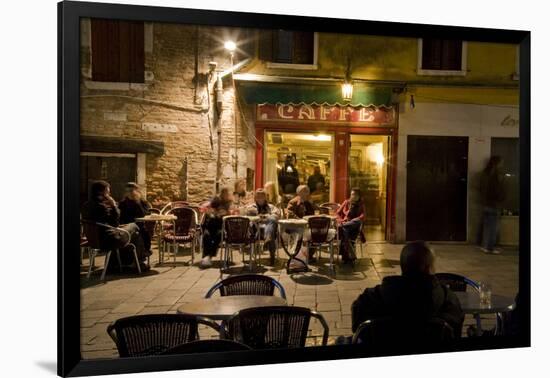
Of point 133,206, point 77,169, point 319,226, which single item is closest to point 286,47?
point 319,226

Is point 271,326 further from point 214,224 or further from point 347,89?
point 347,89

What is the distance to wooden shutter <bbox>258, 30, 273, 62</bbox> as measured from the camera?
436 cm

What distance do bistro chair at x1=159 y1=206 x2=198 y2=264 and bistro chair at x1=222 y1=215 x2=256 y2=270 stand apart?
26 centimetres

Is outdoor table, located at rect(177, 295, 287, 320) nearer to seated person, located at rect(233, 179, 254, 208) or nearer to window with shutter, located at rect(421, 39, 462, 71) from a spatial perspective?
seated person, located at rect(233, 179, 254, 208)

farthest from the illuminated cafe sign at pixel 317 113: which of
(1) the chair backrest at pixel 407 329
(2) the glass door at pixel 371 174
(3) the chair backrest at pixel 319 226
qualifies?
(1) the chair backrest at pixel 407 329

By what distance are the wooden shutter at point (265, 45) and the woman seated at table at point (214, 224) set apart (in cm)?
118

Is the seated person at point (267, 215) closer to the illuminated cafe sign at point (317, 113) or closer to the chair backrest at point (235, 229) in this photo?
the chair backrest at point (235, 229)

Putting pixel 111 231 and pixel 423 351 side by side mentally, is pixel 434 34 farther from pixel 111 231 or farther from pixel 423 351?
pixel 111 231

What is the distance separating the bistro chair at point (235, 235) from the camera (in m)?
4.46

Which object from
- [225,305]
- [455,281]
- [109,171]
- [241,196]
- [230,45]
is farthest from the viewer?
[455,281]

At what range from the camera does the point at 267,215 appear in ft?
15.0

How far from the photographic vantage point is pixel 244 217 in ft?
14.7

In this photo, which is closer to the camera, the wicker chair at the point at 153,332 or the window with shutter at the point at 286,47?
the wicker chair at the point at 153,332

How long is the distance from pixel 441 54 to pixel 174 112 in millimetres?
2462
